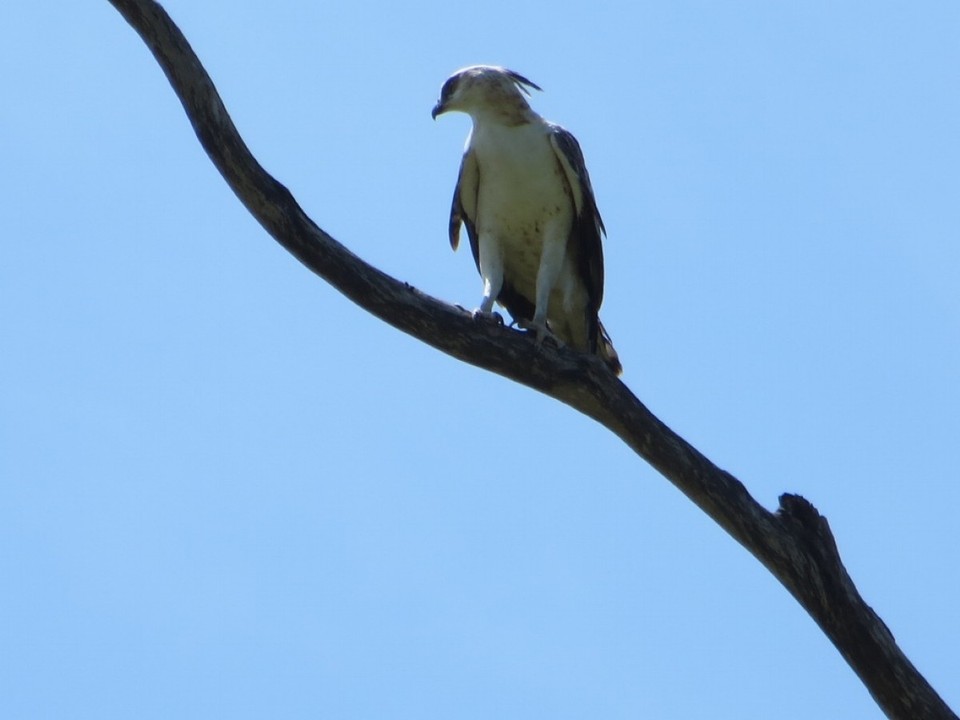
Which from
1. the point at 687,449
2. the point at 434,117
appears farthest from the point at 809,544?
the point at 434,117

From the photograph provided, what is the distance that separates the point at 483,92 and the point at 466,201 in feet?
2.25

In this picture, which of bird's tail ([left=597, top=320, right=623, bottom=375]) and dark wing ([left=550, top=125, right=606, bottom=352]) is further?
bird's tail ([left=597, top=320, right=623, bottom=375])

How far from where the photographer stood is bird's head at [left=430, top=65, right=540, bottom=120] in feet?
29.6

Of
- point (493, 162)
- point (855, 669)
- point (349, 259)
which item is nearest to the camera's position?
point (855, 669)

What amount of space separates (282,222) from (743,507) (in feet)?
7.81

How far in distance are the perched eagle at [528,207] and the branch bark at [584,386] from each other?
1.73 metres

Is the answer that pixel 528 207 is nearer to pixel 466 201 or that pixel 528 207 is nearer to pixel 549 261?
pixel 549 261

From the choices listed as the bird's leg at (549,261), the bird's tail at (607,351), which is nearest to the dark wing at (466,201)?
the bird's leg at (549,261)

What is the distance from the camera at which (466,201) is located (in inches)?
366

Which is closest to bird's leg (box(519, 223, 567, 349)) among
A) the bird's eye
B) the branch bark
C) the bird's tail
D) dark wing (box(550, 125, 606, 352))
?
dark wing (box(550, 125, 606, 352))

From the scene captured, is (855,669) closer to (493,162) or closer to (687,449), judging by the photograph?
(687,449)

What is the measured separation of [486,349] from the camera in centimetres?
694

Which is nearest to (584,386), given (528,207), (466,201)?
(528,207)

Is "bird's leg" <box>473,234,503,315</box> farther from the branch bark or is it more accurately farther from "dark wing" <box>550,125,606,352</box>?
the branch bark
